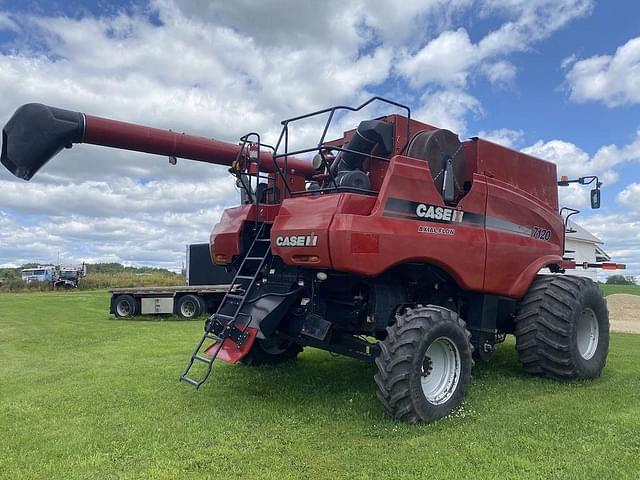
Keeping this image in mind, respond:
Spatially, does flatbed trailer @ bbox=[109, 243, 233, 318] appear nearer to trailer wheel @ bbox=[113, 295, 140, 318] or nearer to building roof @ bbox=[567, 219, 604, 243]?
trailer wheel @ bbox=[113, 295, 140, 318]

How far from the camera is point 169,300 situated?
1736cm

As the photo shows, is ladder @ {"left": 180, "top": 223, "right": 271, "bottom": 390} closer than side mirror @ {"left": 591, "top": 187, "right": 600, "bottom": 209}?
Yes

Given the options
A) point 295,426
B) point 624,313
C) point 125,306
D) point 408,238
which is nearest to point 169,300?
point 125,306

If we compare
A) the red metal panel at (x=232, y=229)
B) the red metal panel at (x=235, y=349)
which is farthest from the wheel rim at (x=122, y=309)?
the red metal panel at (x=235, y=349)

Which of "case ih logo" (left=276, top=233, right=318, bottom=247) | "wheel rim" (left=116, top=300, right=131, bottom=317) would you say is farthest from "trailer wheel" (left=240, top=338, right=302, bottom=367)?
"wheel rim" (left=116, top=300, right=131, bottom=317)

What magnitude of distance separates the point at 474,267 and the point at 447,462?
2.57 metres

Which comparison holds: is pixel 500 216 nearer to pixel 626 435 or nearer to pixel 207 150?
pixel 626 435

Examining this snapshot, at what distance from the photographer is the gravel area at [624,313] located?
1609 cm

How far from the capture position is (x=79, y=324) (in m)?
15.2

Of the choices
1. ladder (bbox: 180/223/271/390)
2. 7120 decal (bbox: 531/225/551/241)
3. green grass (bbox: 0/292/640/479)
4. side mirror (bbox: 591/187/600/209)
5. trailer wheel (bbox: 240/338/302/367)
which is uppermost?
side mirror (bbox: 591/187/600/209)

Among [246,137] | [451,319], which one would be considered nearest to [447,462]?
[451,319]

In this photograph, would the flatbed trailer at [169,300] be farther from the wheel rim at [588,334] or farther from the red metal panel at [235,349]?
the wheel rim at [588,334]

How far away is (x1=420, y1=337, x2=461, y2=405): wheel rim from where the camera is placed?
18.0ft

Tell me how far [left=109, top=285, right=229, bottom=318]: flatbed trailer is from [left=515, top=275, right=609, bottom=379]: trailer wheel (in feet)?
37.3
